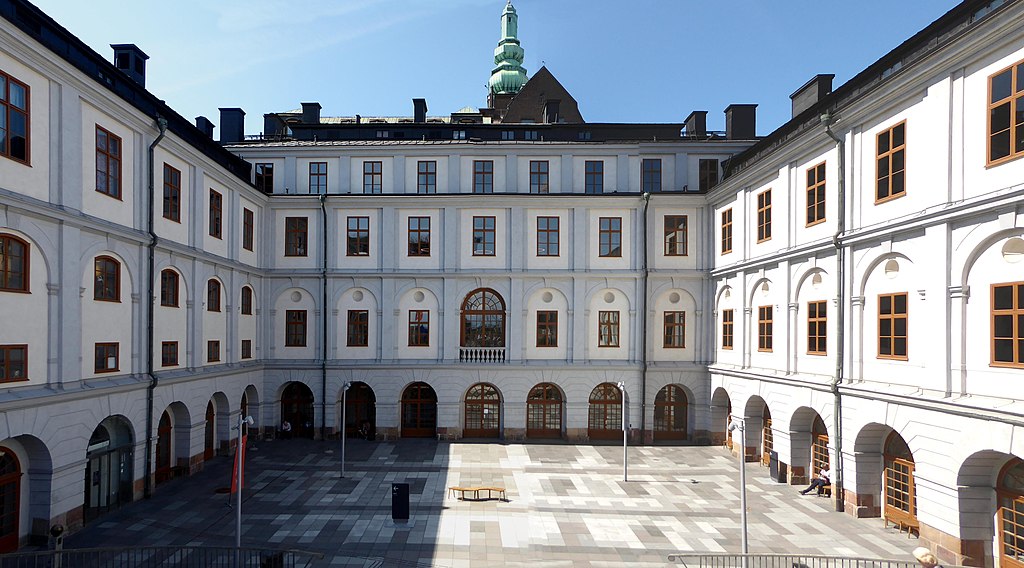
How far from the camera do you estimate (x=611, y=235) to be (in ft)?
103

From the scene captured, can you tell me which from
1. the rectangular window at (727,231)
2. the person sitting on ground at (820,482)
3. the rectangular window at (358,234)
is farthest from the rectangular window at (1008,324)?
the rectangular window at (358,234)

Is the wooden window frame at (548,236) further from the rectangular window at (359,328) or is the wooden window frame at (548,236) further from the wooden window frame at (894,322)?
the wooden window frame at (894,322)

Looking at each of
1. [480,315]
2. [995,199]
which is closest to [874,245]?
[995,199]

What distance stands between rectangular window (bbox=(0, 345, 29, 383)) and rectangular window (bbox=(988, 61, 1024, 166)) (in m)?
25.8

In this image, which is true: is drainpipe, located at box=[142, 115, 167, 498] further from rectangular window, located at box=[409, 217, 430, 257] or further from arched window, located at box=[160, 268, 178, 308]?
rectangular window, located at box=[409, 217, 430, 257]

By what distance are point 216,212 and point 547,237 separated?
16790 millimetres

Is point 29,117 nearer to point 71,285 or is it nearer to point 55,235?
point 55,235

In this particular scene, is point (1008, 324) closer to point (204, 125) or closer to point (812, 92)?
point (812, 92)

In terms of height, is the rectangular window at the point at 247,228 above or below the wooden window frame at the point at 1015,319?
above

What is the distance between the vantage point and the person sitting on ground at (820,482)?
21.0 metres

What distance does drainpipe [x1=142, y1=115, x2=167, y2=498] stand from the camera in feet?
66.9

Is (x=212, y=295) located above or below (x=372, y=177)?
below

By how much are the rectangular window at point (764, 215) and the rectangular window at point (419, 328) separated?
58.0ft

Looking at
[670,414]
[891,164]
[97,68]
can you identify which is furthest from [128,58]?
[670,414]
